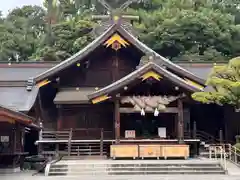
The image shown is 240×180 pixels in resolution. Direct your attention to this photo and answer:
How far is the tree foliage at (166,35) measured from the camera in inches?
1761

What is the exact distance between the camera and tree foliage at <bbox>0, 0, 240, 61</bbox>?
4474 centimetres

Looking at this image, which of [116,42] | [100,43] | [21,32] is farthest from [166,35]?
[100,43]

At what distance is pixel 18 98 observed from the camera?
23.6m

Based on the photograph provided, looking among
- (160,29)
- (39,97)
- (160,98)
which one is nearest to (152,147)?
(160,98)

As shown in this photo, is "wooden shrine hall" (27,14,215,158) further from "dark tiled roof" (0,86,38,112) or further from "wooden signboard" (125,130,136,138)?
"dark tiled roof" (0,86,38,112)

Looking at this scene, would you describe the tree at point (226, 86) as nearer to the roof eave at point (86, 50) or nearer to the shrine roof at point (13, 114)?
the roof eave at point (86, 50)

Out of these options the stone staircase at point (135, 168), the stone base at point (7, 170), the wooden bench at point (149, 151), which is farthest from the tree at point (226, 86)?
the stone base at point (7, 170)

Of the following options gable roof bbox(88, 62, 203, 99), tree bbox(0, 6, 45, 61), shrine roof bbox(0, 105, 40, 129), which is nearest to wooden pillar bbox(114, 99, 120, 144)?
gable roof bbox(88, 62, 203, 99)

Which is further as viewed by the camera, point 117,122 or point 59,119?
point 59,119

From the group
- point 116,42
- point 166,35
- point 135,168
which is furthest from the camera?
point 166,35

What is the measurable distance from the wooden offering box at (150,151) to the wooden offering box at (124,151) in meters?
0.28

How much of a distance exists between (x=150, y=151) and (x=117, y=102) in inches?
112

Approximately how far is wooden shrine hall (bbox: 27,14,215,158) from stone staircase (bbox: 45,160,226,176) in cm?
243

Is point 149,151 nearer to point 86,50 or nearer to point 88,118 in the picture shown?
point 88,118
